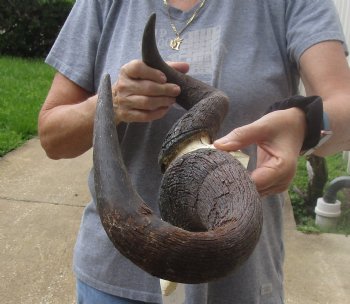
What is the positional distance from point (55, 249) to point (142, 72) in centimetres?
353

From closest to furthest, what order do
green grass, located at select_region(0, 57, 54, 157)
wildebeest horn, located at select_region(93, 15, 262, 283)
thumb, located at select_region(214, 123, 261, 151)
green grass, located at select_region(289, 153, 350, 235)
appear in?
wildebeest horn, located at select_region(93, 15, 262, 283) < thumb, located at select_region(214, 123, 261, 151) < green grass, located at select_region(289, 153, 350, 235) < green grass, located at select_region(0, 57, 54, 157)

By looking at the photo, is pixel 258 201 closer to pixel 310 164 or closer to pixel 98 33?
pixel 98 33

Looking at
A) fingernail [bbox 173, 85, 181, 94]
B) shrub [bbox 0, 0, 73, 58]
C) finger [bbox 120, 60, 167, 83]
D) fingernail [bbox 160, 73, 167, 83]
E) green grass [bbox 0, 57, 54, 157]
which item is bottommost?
shrub [bbox 0, 0, 73, 58]

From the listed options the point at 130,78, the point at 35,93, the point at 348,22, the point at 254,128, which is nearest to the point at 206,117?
the point at 254,128

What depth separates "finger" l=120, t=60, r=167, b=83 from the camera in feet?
4.85

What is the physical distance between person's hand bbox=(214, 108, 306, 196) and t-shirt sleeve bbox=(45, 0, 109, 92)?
2.29 feet

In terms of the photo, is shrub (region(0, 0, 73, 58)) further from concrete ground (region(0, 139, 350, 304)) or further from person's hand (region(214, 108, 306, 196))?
person's hand (region(214, 108, 306, 196))

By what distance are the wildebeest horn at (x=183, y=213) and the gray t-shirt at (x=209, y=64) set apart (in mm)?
516

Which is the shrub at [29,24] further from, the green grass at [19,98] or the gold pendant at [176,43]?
the gold pendant at [176,43]

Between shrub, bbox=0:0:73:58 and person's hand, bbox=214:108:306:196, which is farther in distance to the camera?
shrub, bbox=0:0:73:58

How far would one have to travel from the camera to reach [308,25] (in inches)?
67.2

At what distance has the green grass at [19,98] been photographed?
7.39 metres

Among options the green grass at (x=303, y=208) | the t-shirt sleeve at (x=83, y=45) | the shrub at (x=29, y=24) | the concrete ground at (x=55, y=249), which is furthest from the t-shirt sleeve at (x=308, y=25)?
the shrub at (x=29, y=24)

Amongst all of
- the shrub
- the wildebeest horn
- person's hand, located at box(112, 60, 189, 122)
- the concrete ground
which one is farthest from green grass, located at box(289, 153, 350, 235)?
the shrub
